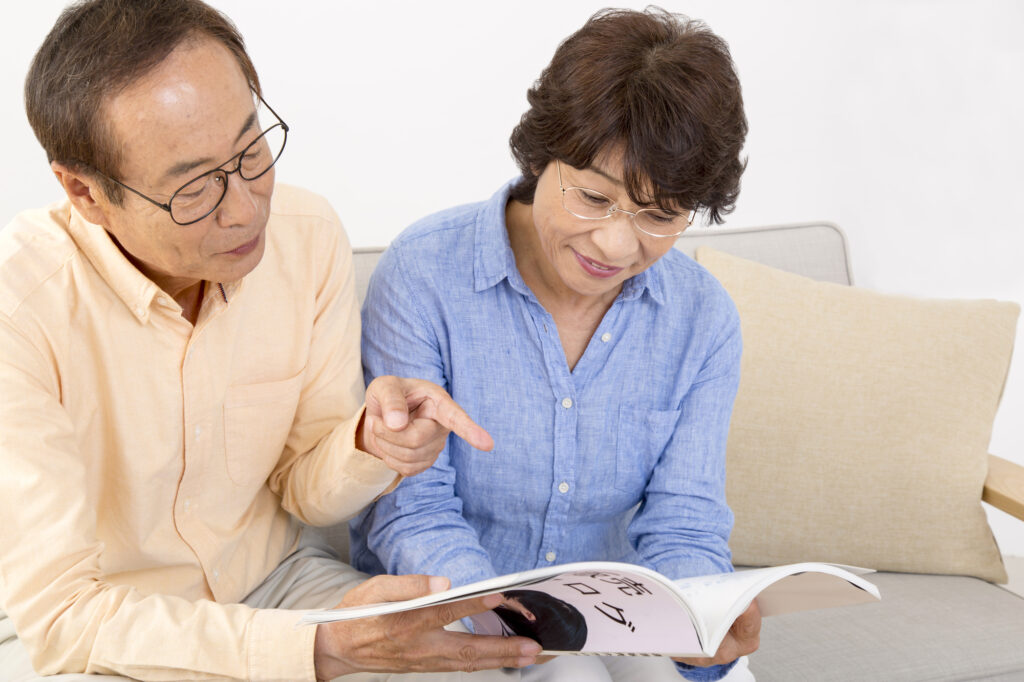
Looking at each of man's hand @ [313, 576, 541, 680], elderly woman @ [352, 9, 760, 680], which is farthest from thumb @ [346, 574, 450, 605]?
elderly woman @ [352, 9, 760, 680]

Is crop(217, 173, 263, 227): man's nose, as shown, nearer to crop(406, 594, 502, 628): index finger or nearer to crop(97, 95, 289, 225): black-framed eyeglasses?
crop(97, 95, 289, 225): black-framed eyeglasses

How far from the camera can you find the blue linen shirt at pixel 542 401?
1703mm

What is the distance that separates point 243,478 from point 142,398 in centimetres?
22

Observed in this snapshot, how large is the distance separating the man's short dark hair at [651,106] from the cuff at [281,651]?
0.75 m

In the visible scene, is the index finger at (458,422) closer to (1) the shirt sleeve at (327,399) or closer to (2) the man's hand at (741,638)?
(1) the shirt sleeve at (327,399)

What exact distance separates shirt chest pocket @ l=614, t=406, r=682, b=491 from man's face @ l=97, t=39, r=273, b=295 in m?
0.69

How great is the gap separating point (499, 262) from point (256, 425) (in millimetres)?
464

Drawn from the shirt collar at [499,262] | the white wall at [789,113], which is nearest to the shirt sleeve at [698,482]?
the shirt collar at [499,262]

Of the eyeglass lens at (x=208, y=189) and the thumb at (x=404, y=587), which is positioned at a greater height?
the eyeglass lens at (x=208, y=189)

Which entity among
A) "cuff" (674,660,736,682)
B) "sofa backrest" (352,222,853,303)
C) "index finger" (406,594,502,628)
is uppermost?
"sofa backrest" (352,222,853,303)

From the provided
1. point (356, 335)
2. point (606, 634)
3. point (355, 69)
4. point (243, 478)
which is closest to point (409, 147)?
point (355, 69)

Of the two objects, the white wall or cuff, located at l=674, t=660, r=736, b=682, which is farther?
the white wall

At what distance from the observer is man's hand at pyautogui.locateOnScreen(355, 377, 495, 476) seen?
1.40 m

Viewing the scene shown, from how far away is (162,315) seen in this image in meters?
1.45
